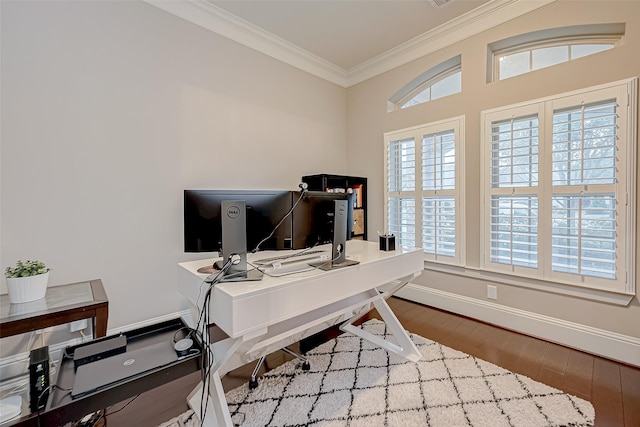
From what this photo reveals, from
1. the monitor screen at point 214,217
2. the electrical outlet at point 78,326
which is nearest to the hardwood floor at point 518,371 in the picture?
the electrical outlet at point 78,326

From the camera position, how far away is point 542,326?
241 cm

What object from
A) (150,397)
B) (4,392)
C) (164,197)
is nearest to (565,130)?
(164,197)

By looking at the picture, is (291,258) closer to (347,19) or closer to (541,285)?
(541,285)

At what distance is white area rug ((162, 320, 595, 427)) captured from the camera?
152 centimetres

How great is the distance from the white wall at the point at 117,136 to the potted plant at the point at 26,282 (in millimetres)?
445

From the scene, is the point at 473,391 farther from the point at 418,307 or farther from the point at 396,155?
the point at 396,155

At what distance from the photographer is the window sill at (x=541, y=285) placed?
2.08 meters

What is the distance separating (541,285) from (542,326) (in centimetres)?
35

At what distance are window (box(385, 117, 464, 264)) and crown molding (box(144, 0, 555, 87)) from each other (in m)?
0.88

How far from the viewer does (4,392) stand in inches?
66.6

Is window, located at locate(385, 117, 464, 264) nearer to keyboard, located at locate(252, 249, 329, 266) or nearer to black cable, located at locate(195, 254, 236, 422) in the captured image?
keyboard, located at locate(252, 249, 329, 266)

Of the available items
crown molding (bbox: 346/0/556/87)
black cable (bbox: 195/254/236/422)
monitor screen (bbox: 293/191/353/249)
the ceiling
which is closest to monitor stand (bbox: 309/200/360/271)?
monitor screen (bbox: 293/191/353/249)

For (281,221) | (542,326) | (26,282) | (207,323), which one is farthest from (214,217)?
(542,326)

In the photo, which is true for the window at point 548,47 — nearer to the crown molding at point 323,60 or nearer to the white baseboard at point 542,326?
the crown molding at point 323,60
